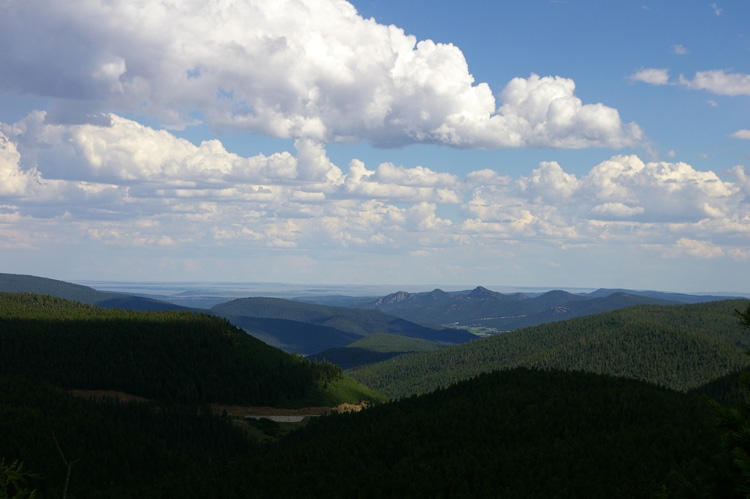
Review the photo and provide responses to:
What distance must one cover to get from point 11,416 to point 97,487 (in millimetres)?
24635

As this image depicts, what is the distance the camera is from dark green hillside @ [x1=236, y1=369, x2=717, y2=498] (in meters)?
95.9

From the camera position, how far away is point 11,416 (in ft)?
428

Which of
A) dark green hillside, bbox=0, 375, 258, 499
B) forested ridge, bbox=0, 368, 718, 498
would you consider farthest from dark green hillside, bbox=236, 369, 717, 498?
dark green hillside, bbox=0, 375, 258, 499

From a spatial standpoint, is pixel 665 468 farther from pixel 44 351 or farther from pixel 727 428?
pixel 44 351

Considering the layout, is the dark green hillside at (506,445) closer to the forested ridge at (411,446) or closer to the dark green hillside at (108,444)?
the forested ridge at (411,446)

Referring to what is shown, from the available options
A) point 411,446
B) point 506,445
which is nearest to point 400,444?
point 411,446

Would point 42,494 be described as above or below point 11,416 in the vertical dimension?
below

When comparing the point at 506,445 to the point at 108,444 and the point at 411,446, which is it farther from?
the point at 108,444

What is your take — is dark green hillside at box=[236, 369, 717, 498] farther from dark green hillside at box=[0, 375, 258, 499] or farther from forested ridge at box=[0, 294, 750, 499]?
dark green hillside at box=[0, 375, 258, 499]

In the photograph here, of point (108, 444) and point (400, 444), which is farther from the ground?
point (400, 444)

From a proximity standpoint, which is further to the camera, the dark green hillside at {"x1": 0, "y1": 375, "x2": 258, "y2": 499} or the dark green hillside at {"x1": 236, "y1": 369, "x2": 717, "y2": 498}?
the dark green hillside at {"x1": 0, "y1": 375, "x2": 258, "y2": 499}

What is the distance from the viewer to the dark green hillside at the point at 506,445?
95875 mm

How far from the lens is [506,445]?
122 meters

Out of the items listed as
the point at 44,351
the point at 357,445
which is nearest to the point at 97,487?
the point at 357,445
